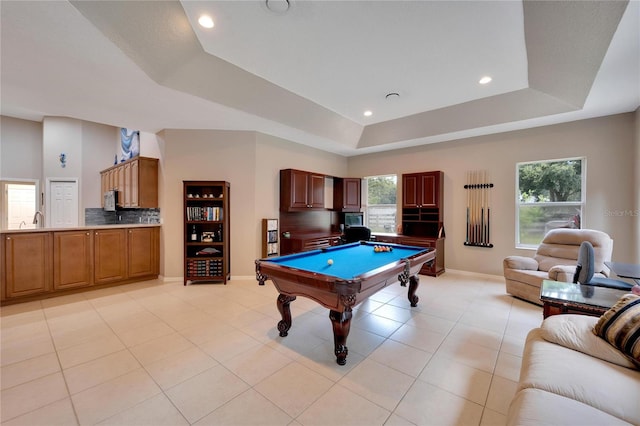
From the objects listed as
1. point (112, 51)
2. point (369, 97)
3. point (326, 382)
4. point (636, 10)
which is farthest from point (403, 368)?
point (112, 51)

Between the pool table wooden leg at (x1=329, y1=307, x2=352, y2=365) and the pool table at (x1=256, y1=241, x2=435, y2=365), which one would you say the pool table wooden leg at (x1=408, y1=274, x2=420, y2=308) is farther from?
the pool table wooden leg at (x1=329, y1=307, x2=352, y2=365)

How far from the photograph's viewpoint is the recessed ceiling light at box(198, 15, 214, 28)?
2.43 meters

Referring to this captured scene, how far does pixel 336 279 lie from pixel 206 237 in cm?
351

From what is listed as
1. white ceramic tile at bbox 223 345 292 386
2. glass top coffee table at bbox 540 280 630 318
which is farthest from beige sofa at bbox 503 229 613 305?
white ceramic tile at bbox 223 345 292 386

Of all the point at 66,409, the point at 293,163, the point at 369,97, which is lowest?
the point at 66,409

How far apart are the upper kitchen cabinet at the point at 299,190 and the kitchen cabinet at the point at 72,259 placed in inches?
130

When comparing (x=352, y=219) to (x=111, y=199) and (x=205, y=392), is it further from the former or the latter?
(x=111, y=199)

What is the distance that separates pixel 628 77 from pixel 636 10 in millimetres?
1485

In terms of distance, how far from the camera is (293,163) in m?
5.68

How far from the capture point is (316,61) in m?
3.09

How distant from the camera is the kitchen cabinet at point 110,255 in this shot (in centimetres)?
426

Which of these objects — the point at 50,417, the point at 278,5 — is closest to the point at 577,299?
the point at 278,5

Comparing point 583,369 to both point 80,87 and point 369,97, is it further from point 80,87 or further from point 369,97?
point 80,87

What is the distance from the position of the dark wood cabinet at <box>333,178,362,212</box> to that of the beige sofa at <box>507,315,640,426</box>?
4.86 meters
